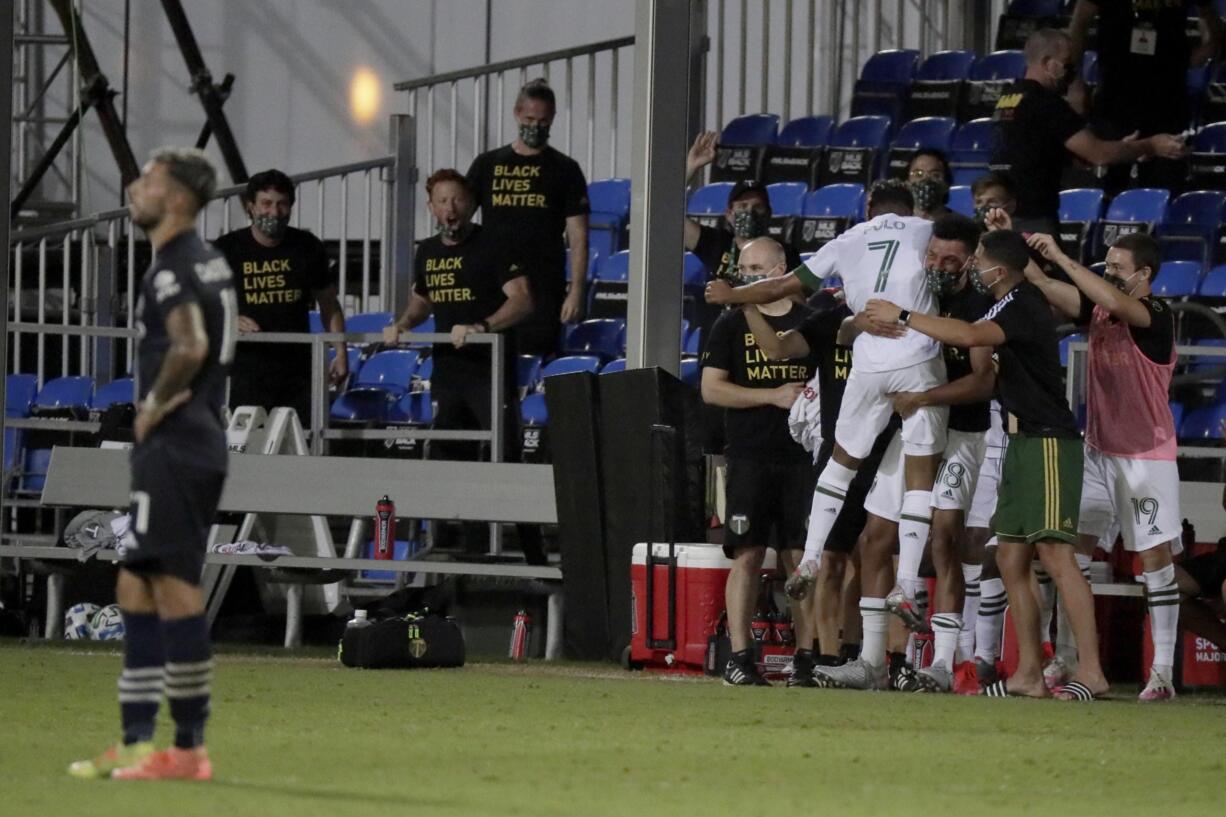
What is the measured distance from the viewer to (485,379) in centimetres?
1216

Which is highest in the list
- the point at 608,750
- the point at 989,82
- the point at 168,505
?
the point at 989,82

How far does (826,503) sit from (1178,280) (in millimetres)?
5205

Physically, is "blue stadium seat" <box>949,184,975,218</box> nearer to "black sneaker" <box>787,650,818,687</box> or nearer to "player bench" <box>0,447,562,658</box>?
"player bench" <box>0,447,562,658</box>

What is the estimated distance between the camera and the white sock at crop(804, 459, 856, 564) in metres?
9.16

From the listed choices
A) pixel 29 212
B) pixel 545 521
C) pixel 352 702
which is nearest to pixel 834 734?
pixel 352 702

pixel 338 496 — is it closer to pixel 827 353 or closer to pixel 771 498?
pixel 771 498

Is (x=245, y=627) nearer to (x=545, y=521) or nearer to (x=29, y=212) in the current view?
(x=545, y=521)

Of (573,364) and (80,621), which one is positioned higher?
(573,364)

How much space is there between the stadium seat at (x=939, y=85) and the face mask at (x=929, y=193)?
6.10 m

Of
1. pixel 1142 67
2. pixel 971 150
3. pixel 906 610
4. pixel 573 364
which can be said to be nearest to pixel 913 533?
pixel 906 610

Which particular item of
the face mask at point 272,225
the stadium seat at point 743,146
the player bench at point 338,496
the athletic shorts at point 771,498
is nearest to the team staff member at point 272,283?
the face mask at point 272,225

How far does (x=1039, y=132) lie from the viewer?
1227 cm

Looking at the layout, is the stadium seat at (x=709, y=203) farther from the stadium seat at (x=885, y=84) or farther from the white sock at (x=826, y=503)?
the white sock at (x=826, y=503)

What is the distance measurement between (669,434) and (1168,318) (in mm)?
2457
